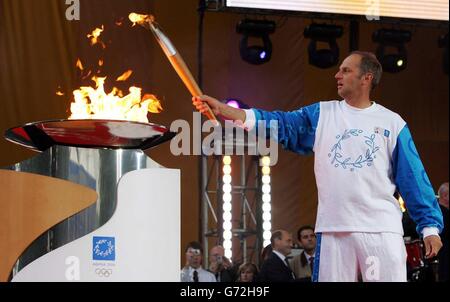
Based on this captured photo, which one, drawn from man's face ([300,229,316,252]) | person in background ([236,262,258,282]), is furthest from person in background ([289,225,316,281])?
person in background ([236,262,258,282])

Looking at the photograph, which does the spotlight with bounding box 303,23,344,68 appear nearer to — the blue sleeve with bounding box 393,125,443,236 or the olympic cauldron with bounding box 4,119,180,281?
the blue sleeve with bounding box 393,125,443,236

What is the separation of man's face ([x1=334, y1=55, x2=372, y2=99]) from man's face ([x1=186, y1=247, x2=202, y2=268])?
146 inches

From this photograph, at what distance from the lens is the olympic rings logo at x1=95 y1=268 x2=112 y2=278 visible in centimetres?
329

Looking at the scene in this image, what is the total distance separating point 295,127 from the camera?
3611 mm

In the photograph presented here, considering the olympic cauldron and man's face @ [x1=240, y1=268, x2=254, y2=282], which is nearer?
the olympic cauldron

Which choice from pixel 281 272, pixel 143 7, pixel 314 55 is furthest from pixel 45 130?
pixel 314 55

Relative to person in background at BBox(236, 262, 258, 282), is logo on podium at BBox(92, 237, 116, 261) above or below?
above

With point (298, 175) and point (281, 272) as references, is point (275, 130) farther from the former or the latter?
point (298, 175)

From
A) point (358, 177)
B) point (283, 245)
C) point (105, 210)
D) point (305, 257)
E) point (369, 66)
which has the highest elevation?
point (369, 66)

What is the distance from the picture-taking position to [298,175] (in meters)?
9.56

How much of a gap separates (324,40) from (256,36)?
2.19 feet

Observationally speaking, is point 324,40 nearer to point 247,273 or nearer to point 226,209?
point 226,209

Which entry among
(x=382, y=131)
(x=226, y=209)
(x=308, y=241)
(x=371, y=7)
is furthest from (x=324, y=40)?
(x=382, y=131)

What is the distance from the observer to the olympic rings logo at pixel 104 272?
329cm
